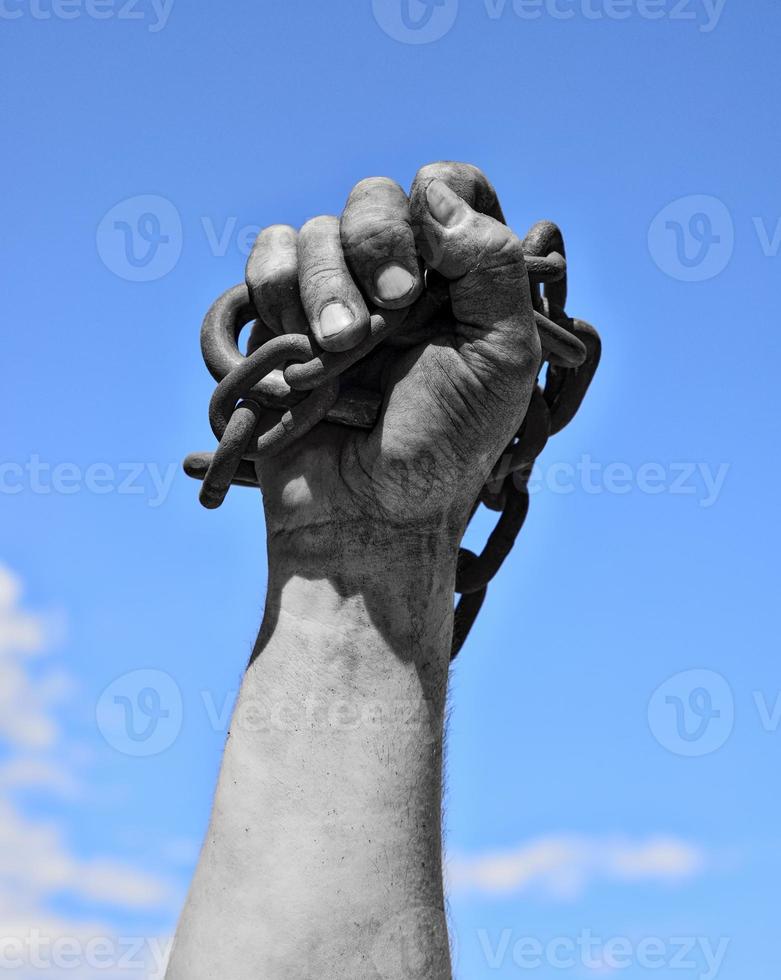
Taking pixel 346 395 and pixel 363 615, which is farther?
pixel 346 395

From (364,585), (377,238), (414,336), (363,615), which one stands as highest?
(377,238)

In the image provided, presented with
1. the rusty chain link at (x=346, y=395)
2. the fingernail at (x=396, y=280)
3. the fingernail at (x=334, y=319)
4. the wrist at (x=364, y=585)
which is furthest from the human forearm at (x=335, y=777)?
the fingernail at (x=396, y=280)

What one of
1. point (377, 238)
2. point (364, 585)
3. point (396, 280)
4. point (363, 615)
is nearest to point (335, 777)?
point (363, 615)

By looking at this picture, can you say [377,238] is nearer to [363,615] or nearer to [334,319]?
[334,319]

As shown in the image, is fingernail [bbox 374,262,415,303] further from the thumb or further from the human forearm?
the human forearm

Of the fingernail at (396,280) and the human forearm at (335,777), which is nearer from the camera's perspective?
the human forearm at (335,777)

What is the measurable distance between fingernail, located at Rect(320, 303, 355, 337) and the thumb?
1.19 feet

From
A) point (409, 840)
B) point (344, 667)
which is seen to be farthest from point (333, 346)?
point (409, 840)

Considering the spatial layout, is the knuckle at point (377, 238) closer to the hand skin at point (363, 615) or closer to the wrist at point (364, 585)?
the hand skin at point (363, 615)

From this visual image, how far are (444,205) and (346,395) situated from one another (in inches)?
29.9

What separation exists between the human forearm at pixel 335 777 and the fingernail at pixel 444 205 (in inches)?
44.1

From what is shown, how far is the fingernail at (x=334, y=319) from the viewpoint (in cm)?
484

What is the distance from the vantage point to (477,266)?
4.88 meters

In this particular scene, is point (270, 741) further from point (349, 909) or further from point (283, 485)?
point (283, 485)
